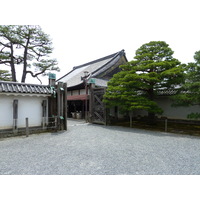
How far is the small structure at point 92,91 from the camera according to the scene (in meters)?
11.9

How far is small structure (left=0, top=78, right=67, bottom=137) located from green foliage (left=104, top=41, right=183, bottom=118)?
3788 millimetres

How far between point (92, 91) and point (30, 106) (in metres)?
5.64

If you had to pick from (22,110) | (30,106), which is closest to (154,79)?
(30,106)

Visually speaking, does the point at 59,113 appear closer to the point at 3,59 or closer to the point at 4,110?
the point at 4,110

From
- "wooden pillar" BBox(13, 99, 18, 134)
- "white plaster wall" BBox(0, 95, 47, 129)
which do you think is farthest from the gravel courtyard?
Result: "white plaster wall" BBox(0, 95, 47, 129)

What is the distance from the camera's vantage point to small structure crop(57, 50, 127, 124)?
11.9m

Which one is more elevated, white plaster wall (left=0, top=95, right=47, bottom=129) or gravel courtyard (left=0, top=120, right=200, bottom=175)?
white plaster wall (left=0, top=95, right=47, bottom=129)

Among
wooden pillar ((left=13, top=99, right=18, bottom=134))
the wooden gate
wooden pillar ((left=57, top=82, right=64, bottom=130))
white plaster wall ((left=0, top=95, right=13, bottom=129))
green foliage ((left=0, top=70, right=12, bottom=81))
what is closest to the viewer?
white plaster wall ((left=0, top=95, right=13, bottom=129))

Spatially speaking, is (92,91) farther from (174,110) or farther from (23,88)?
(174,110)

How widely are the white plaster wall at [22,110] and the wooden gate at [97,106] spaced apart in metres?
4.60

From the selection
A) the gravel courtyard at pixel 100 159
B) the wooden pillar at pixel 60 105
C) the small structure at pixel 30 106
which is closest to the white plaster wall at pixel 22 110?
the small structure at pixel 30 106

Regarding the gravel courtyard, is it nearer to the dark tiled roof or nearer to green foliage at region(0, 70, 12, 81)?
the dark tiled roof

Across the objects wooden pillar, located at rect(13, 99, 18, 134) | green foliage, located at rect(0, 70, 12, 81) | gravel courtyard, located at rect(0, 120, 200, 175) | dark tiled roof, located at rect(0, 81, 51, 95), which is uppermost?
green foliage, located at rect(0, 70, 12, 81)

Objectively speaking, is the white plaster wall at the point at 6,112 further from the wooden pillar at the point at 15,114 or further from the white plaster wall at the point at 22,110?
the wooden pillar at the point at 15,114
